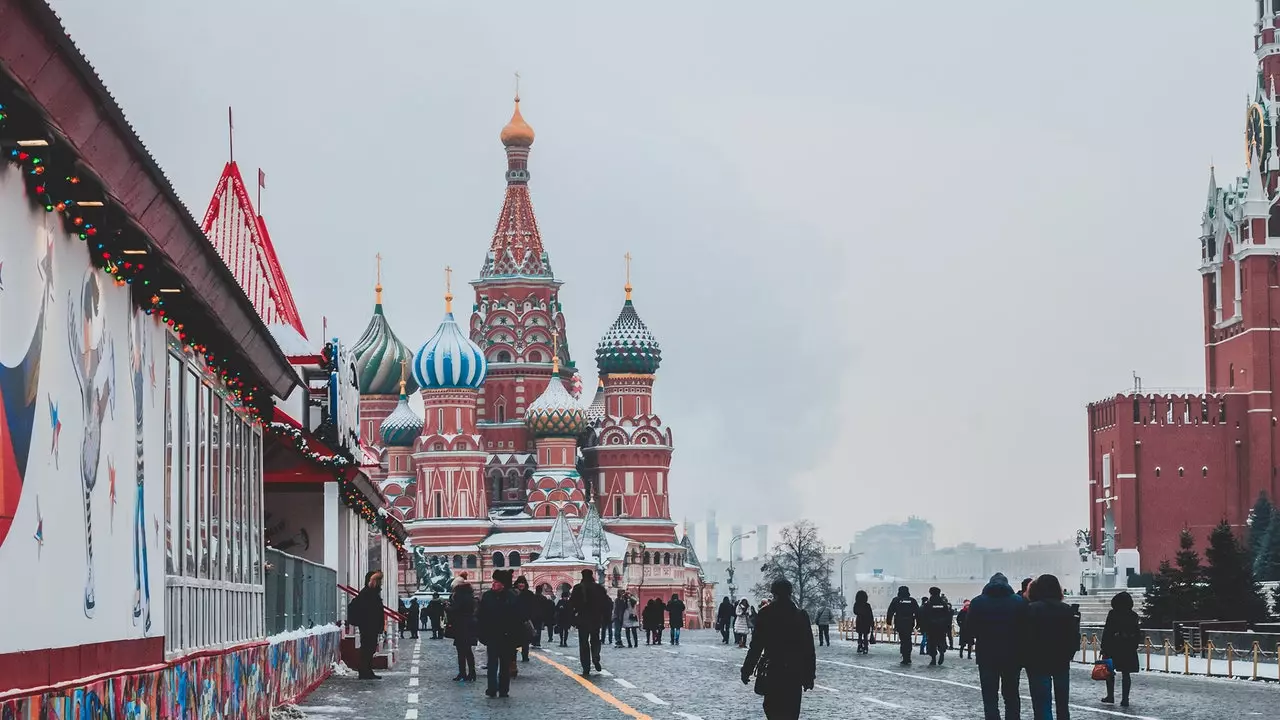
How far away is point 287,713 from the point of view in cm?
1878

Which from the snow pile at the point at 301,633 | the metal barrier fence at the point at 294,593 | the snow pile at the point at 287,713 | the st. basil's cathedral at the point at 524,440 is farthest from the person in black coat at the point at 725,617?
the st. basil's cathedral at the point at 524,440

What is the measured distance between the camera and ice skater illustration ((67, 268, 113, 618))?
923cm

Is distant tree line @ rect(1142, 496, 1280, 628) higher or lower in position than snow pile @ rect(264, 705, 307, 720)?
lower

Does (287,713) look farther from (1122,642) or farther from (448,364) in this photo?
(448,364)

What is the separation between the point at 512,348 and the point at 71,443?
111 metres

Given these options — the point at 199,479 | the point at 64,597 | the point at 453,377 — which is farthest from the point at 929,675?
the point at 453,377

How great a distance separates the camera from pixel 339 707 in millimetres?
20281

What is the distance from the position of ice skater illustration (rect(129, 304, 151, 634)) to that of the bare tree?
98.4 m

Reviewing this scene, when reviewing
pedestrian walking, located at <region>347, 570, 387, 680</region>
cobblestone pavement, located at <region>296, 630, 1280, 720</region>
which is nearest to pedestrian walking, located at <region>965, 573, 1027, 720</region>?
cobblestone pavement, located at <region>296, 630, 1280, 720</region>

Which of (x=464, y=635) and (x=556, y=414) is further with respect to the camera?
(x=556, y=414)

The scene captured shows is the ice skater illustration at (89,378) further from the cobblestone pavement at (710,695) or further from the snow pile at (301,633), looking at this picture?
the cobblestone pavement at (710,695)

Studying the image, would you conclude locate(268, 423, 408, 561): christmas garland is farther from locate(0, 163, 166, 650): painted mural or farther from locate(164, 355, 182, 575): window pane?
locate(0, 163, 166, 650): painted mural

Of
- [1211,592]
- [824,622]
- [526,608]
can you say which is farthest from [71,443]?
[1211,592]

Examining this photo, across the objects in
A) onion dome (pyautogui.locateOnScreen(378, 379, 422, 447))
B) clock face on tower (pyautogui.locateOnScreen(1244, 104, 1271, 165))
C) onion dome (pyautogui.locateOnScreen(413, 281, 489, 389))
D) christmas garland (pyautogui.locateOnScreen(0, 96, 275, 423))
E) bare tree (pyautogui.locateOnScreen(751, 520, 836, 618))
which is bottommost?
bare tree (pyautogui.locateOnScreen(751, 520, 836, 618))
